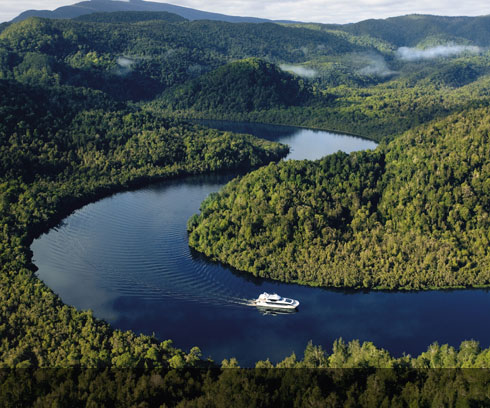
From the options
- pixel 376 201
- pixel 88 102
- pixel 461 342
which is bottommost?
pixel 461 342

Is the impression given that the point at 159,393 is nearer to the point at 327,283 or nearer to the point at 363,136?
the point at 327,283

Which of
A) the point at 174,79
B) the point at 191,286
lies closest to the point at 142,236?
the point at 191,286

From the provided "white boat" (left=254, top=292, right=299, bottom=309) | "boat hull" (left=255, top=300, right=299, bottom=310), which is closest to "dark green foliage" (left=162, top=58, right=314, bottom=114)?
"white boat" (left=254, top=292, right=299, bottom=309)

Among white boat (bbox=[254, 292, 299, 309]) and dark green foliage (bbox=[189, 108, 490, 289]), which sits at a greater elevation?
dark green foliage (bbox=[189, 108, 490, 289])

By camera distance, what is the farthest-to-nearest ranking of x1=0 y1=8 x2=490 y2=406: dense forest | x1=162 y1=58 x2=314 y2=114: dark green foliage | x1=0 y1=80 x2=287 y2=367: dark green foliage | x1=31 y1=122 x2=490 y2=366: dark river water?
1. x1=162 y1=58 x2=314 y2=114: dark green foliage
2. x1=31 y1=122 x2=490 y2=366: dark river water
3. x1=0 y1=80 x2=287 y2=367: dark green foliage
4. x1=0 y1=8 x2=490 y2=406: dense forest

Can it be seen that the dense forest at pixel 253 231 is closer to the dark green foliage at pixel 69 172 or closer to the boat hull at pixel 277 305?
the dark green foliage at pixel 69 172

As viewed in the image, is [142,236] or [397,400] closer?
[397,400]

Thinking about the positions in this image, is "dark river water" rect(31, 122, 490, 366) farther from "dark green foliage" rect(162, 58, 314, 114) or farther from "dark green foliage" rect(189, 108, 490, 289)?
"dark green foliage" rect(162, 58, 314, 114)

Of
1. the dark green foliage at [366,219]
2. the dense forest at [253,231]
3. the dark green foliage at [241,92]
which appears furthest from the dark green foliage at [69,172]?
the dark green foliage at [241,92]
